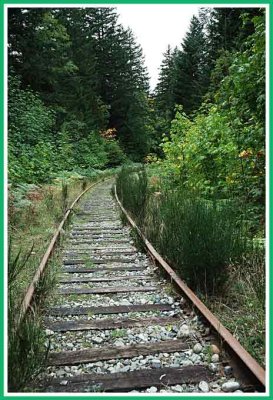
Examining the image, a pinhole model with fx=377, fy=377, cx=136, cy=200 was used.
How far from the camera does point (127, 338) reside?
9.23 ft

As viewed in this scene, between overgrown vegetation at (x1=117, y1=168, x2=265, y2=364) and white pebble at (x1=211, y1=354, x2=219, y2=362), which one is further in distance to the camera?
overgrown vegetation at (x1=117, y1=168, x2=265, y2=364)

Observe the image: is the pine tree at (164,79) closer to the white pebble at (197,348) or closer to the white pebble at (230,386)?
the white pebble at (197,348)

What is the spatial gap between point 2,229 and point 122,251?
3493mm

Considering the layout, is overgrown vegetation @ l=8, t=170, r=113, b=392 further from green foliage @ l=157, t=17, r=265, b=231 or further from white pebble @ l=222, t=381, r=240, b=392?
green foliage @ l=157, t=17, r=265, b=231

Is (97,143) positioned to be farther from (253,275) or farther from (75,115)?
(253,275)

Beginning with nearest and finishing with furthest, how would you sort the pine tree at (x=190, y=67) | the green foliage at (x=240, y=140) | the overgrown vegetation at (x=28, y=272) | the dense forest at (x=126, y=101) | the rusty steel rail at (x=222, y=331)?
the rusty steel rail at (x=222, y=331)
the overgrown vegetation at (x=28, y=272)
the green foliage at (x=240, y=140)
the dense forest at (x=126, y=101)
the pine tree at (x=190, y=67)

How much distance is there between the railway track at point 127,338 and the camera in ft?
7.22

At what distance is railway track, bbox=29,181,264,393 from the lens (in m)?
2.20

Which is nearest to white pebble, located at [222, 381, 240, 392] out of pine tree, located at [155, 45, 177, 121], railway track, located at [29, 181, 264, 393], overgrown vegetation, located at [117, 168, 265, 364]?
railway track, located at [29, 181, 264, 393]

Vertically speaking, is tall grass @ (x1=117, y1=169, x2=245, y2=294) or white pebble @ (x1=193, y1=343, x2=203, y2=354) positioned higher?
tall grass @ (x1=117, y1=169, x2=245, y2=294)

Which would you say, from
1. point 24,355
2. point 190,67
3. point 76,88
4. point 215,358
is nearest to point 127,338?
point 215,358

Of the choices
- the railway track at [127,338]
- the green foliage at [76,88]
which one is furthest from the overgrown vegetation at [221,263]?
the green foliage at [76,88]

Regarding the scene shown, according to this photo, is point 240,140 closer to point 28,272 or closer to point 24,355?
point 28,272

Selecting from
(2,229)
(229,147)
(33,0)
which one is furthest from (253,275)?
(229,147)
